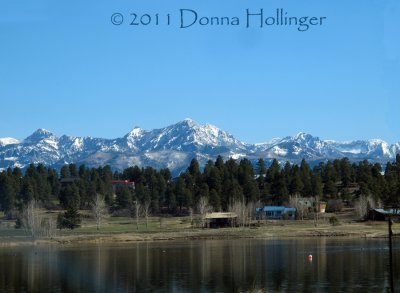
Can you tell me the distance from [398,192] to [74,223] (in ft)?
256

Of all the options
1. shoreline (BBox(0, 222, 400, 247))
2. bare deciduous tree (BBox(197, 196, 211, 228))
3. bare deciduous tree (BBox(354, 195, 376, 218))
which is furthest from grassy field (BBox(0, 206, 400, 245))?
bare deciduous tree (BBox(197, 196, 211, 228))

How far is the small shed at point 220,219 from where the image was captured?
A: 17562 centimetres

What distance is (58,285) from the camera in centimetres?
7200

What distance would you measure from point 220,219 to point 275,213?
18953 millimetres

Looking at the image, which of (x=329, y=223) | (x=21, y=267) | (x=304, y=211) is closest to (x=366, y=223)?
(x=329, y=223)

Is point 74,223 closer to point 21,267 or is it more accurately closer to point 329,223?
point 329,223

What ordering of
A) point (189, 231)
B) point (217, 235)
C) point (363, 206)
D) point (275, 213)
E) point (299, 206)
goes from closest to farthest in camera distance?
point (217, 235), point (189, 231), point (363, 206), point (299, 206), point (275, 213)

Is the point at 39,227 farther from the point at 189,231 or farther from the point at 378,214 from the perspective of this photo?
the point at 378,214

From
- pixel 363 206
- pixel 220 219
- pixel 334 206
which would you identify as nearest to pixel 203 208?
pixel 220 219

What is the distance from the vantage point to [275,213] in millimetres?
191125

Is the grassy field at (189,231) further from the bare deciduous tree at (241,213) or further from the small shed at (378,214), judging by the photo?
the small shed at (378,214)

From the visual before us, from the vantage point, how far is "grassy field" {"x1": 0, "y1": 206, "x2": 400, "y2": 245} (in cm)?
14462

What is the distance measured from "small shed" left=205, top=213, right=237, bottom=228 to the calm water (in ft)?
178

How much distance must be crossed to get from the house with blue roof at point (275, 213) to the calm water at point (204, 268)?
219 ft
